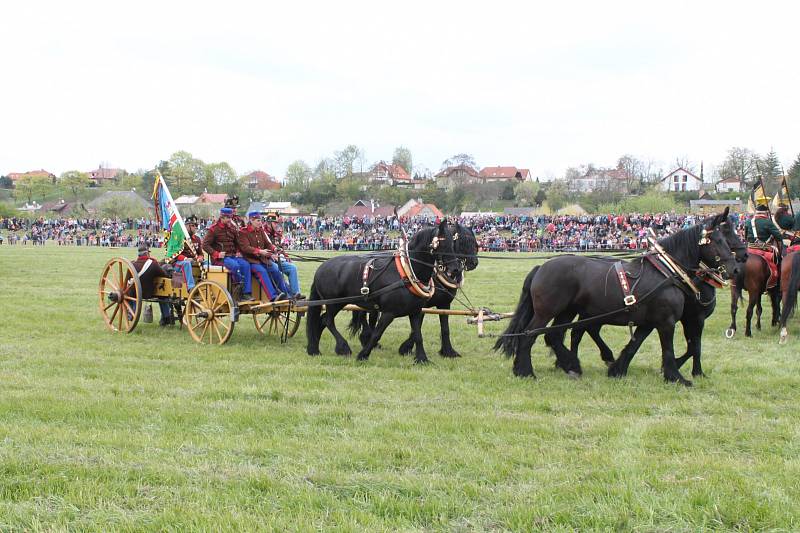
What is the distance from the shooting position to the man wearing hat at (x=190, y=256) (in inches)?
483

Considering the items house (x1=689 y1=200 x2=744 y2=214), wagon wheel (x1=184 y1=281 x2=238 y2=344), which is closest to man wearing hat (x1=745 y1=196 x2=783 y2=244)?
wagon wheel (x1=184 y1=281 x2=238 y2=344)

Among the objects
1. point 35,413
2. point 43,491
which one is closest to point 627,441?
point 43,491

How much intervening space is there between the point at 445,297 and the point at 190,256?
467 centimetres

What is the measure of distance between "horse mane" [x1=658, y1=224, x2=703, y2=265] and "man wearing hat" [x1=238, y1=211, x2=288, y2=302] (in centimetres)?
585

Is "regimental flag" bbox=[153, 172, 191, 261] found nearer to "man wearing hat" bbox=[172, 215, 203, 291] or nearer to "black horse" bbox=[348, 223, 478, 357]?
"man wearing hat" bbox=[172, 215, 203, 291]

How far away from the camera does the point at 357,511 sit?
15.3 feet

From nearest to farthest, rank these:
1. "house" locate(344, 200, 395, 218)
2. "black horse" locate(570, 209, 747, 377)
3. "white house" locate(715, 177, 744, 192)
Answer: "black horse" locate(570, 209, 747, 377) → "house" locate(344, 200, 395, 218) → "white house" locate(715, 177, 744, 192)

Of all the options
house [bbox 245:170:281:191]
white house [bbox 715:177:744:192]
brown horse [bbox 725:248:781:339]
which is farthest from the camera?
house [bbox 245:170:281:191]

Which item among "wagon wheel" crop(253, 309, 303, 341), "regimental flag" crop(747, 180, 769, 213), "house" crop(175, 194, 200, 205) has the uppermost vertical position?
"house" crop(175, 194, 200, 205)

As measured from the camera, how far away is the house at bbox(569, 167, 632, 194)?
95.2 meters

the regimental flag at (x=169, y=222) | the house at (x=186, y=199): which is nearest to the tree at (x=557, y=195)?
the house at (x=186, y=199)

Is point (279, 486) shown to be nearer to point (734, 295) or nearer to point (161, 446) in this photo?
point (161, 446)

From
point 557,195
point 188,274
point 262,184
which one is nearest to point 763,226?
point 188,274

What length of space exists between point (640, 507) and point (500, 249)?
4282 centimetres
